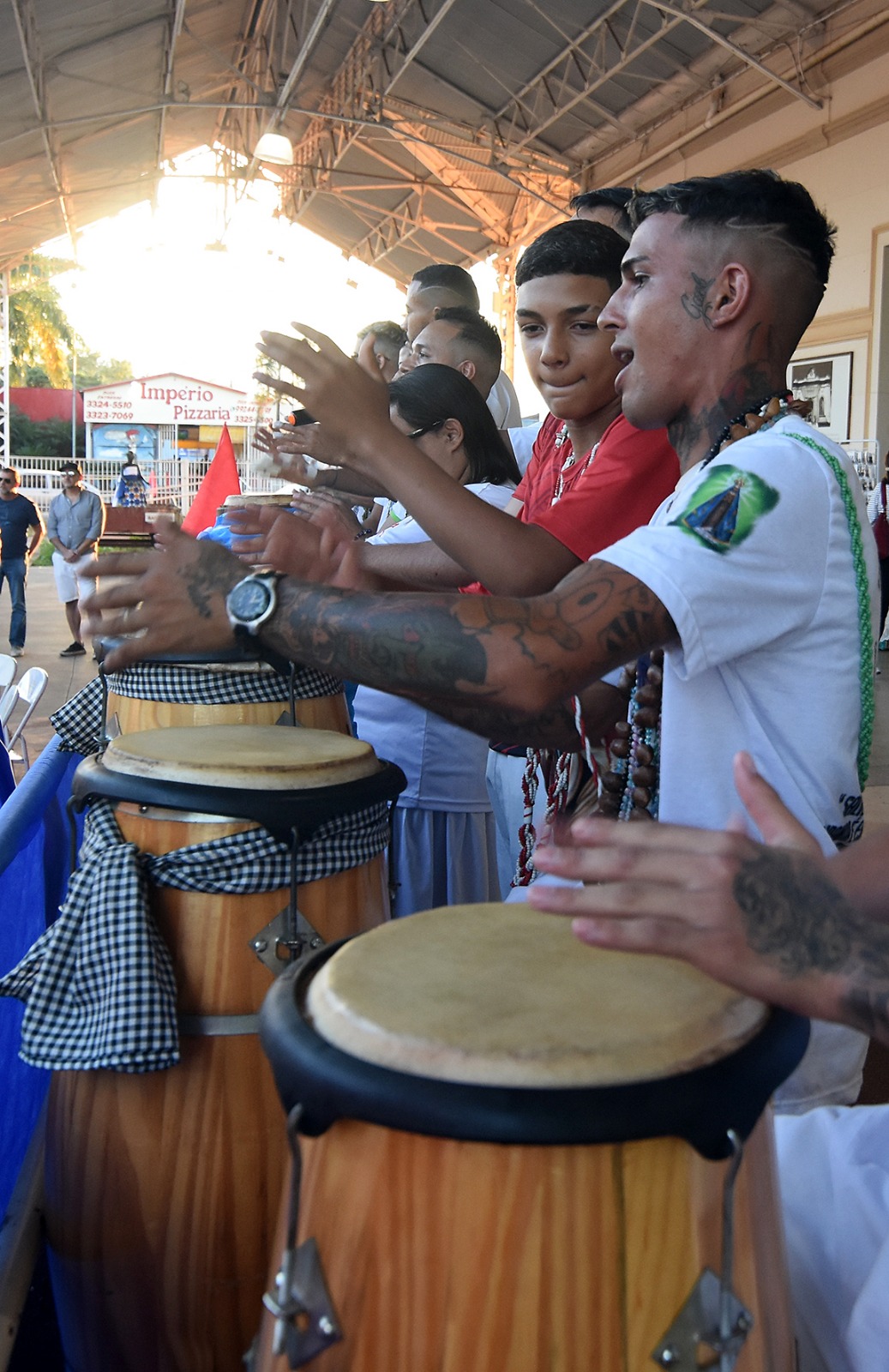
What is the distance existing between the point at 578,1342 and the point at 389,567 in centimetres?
176

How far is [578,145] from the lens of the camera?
45.2 ft

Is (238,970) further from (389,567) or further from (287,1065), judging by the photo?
(389,567)

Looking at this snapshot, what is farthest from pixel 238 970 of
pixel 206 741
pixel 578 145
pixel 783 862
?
pixel 578 145

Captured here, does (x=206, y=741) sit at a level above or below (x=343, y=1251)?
above

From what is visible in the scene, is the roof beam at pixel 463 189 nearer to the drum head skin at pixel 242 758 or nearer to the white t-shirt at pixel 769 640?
the drum head skin at pixel 242 758

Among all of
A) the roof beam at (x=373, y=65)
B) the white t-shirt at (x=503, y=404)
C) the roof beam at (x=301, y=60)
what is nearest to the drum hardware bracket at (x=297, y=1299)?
the white t-shirt at (x=503, y=404)

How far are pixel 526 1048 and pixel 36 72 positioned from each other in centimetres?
1190

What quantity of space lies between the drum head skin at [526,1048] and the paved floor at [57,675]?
0.55 m

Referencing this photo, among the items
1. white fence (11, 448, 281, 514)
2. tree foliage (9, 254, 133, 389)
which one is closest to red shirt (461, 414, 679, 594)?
white fence (11, 448, 281, 514)

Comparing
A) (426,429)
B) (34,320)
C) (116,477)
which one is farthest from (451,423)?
(34,320)

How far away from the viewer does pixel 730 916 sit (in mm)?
829

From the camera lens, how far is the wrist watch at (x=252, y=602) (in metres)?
1.35

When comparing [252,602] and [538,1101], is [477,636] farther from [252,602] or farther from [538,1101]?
[538,1101]

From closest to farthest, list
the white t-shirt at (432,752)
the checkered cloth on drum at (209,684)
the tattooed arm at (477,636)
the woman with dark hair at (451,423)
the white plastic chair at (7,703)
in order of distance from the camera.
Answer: the tattooed arm at (477,636)
the checkered cloth on drum at (209,684)
the white t-shirt at (432,752)
the woman with dark hair at (451,423)
the white plastic chair at (7,703)
